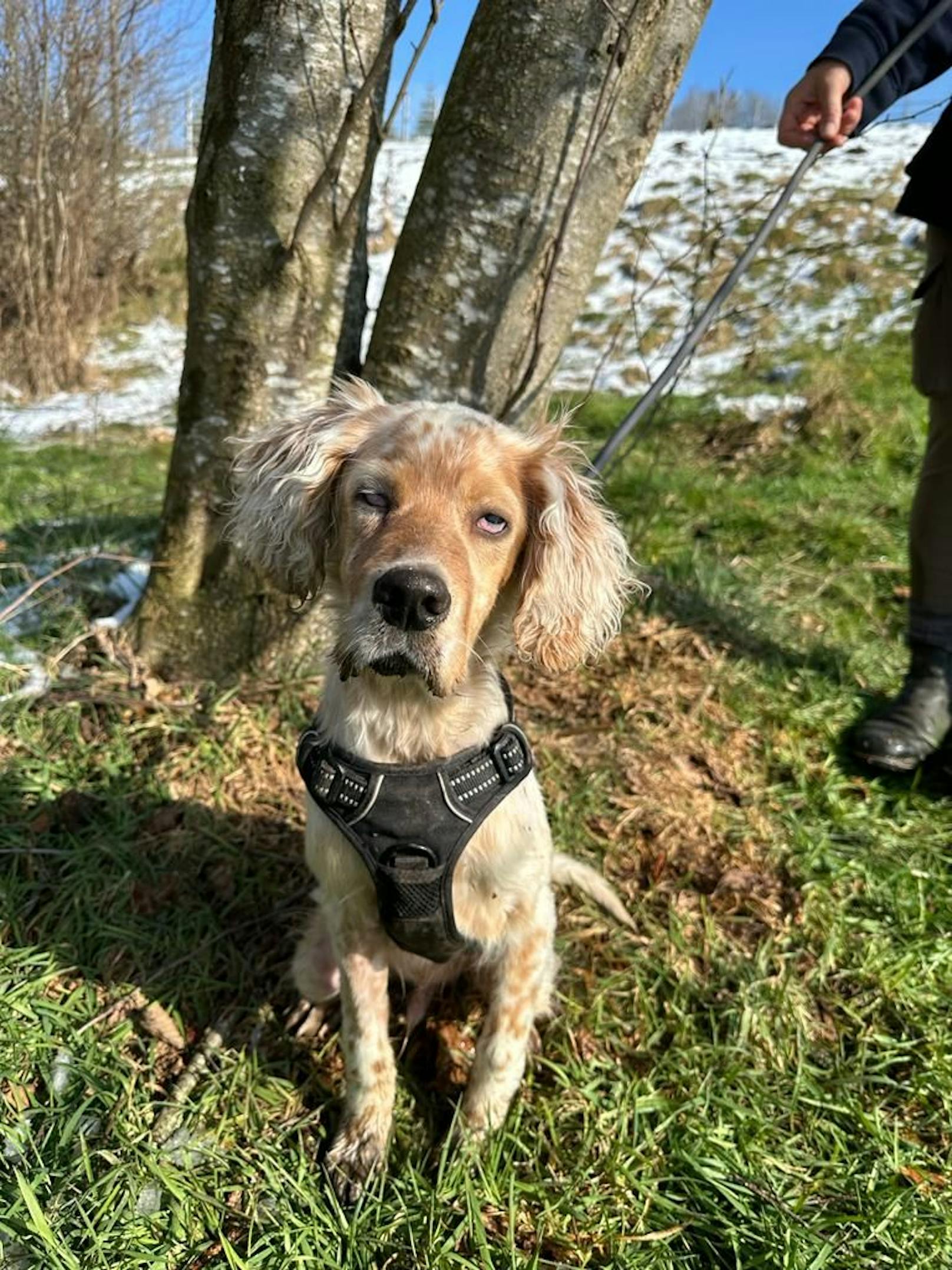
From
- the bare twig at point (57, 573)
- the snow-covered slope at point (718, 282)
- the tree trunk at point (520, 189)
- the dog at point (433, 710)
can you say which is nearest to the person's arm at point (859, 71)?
the tree trunk at point (520, 189)

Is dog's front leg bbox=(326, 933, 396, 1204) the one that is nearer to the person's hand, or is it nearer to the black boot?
the black boot

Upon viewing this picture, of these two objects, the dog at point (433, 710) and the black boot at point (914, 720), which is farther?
the black boot at point (914, 720)

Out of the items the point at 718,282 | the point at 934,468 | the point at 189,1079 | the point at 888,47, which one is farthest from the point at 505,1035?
the point at 718,282

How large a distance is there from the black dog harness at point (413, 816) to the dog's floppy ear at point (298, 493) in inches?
21.0

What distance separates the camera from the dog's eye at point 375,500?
2.09m

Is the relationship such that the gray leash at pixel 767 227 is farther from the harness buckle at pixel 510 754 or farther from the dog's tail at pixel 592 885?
the dog's tail at pixel 592 885

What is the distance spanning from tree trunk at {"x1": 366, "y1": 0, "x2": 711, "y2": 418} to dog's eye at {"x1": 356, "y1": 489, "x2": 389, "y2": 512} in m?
1.15

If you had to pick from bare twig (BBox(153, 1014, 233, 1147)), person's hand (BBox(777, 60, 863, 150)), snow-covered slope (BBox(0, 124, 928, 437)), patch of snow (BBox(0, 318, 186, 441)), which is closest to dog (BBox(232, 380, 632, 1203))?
bare twig (BBox(153, 1014, 233, 1147))

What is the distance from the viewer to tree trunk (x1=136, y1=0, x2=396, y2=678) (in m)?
2.72

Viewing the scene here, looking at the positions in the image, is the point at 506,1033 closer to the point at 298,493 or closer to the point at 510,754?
the point at 510,754

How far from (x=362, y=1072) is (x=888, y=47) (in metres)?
3.42

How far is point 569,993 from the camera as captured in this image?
2627mm

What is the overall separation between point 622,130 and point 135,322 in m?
12.8

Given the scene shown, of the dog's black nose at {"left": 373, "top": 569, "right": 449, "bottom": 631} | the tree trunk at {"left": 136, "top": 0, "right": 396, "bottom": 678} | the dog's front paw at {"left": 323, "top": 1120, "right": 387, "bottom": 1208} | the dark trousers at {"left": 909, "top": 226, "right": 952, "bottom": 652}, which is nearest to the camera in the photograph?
the dog's black nose at {"left": 373, "top": 569, "right": 449, "bottom": 631}
